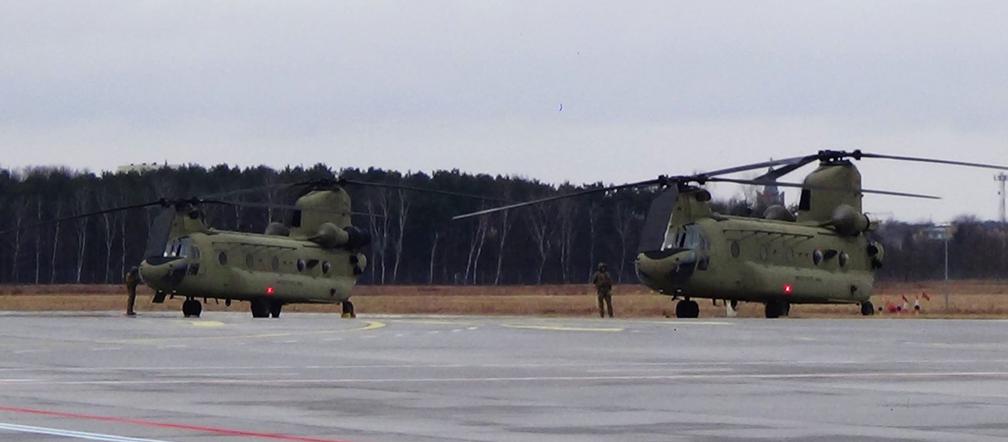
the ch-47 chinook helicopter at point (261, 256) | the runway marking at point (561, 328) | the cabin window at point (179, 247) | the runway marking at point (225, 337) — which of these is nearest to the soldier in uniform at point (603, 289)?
the ch-47 chinook helicopter at point (261, 256)

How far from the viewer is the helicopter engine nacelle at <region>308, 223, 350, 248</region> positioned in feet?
194

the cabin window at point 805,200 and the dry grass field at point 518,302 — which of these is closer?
the cabin window at point 805,200

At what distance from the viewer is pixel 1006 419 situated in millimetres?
A: 15859

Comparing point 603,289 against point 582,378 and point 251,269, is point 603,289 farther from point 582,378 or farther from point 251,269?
point 582,378

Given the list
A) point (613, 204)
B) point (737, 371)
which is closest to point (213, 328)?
point (737, 371)

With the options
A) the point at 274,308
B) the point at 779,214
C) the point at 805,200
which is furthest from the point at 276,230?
the point at 805,200

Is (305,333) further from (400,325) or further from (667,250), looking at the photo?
(667,250)

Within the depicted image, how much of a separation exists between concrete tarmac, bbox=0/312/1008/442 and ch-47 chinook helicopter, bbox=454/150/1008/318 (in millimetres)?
15163

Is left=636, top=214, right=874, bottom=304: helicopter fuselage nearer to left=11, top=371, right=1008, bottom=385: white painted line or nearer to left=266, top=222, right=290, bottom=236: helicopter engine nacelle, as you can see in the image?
left=266, top=222, right=290, bottom=236: helicopter engine nacelle

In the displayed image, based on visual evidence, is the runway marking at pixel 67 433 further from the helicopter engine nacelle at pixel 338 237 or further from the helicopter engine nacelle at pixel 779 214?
the helicopter engine nacelle at pixel 338 237

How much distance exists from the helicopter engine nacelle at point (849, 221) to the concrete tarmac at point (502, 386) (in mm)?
18533

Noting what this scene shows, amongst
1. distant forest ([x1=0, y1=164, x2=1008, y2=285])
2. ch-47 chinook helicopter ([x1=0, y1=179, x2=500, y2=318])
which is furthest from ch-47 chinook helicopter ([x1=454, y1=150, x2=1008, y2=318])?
distant forest ([x1=0, y1=164, x2=1008, y2=285])

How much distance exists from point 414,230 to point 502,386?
10769 centimetres

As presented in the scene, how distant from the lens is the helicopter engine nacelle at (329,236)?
5919cm
